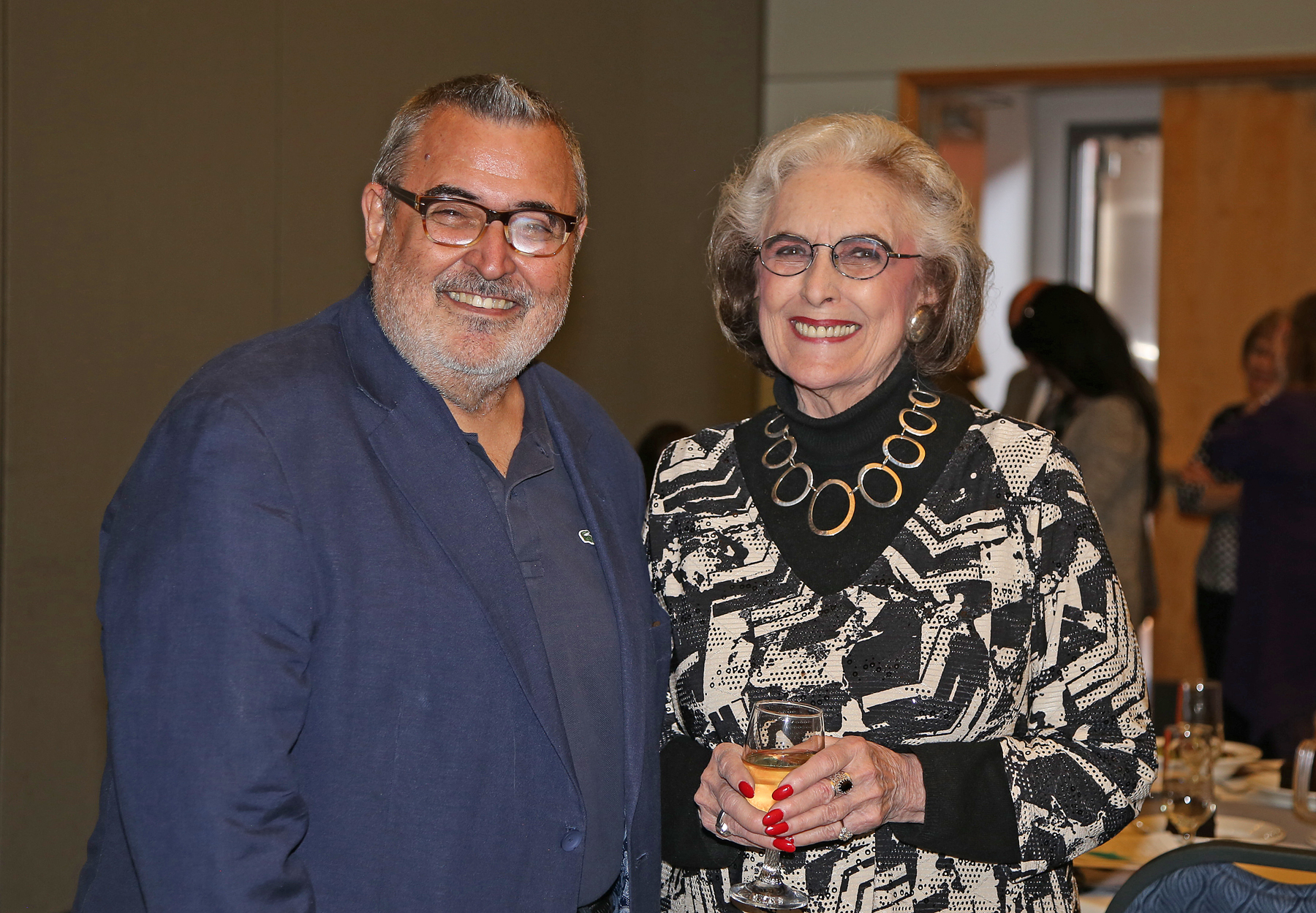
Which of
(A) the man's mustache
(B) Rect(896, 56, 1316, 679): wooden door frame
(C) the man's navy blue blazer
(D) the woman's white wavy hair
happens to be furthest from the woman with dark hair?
(C) the man's navy blue blazer

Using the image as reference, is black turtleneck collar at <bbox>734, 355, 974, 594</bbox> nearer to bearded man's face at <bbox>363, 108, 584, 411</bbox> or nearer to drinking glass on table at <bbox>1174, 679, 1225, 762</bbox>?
bearded man's face at <bbox>363, 108, 584, 411</bbox>

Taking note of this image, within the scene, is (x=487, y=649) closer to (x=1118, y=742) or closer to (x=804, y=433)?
(x=804, y=433)

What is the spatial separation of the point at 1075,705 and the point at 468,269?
1077mm

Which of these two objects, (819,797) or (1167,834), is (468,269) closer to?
(819,797)

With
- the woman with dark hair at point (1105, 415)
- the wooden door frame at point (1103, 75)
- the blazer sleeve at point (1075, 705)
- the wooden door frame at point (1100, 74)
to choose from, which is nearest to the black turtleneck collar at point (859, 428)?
the blazer sleeve at point (1075, 705)

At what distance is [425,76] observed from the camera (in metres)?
4.26

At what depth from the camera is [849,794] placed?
1.61m

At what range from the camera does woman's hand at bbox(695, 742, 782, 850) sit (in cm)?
160

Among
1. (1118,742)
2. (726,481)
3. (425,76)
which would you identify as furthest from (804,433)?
(425,76)

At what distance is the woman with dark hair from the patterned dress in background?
2.99 m

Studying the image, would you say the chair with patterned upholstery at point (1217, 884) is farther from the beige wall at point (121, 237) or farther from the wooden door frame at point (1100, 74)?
the wooden door frame at point (1100, 74)

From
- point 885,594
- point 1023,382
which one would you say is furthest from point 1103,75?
point 885,594

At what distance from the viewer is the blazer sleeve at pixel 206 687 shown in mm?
1371

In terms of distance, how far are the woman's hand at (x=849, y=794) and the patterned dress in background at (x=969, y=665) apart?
86mm
